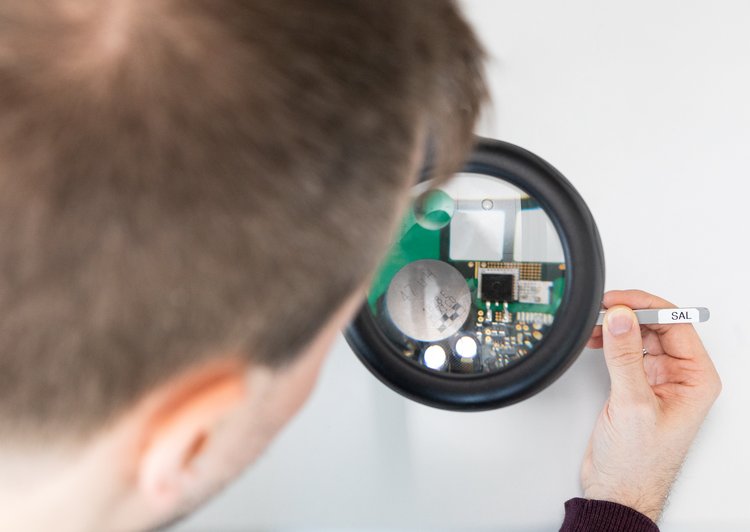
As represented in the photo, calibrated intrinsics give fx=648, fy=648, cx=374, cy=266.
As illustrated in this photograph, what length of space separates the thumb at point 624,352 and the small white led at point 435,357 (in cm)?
17

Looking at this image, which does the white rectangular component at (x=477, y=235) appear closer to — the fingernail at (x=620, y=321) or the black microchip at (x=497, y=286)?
the black microchip at (x=497, y=286)

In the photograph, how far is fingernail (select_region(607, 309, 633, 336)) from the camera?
0.66m

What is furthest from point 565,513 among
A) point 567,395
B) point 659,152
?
point 659,152

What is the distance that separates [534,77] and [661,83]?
0.15 meters

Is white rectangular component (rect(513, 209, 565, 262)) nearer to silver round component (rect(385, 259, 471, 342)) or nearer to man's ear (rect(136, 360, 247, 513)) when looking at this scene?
silver round component (rect(385, 259, 471, 342))

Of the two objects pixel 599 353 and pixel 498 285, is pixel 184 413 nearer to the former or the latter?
pixel 498 285

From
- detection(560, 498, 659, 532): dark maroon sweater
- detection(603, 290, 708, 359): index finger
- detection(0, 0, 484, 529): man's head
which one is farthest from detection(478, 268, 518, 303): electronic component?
detection(0, 0, 484, 529): man's head

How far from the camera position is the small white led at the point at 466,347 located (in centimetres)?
70

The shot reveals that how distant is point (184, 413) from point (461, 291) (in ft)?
1.38

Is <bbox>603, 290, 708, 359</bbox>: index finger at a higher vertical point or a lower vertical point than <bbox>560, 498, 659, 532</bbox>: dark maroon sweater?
higher

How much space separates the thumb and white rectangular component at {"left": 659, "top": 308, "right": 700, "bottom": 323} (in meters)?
0.03

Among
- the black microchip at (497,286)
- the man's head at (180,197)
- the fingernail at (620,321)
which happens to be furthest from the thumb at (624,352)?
the man's head at (180,197)

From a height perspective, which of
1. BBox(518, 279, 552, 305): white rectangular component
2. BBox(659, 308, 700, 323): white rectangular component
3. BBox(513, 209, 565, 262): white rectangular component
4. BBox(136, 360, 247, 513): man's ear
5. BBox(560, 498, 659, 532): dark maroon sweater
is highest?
BBox(513, 209, 565, 262): white rectangular component

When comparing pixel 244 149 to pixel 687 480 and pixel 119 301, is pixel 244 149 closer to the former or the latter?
pixel 119 301
